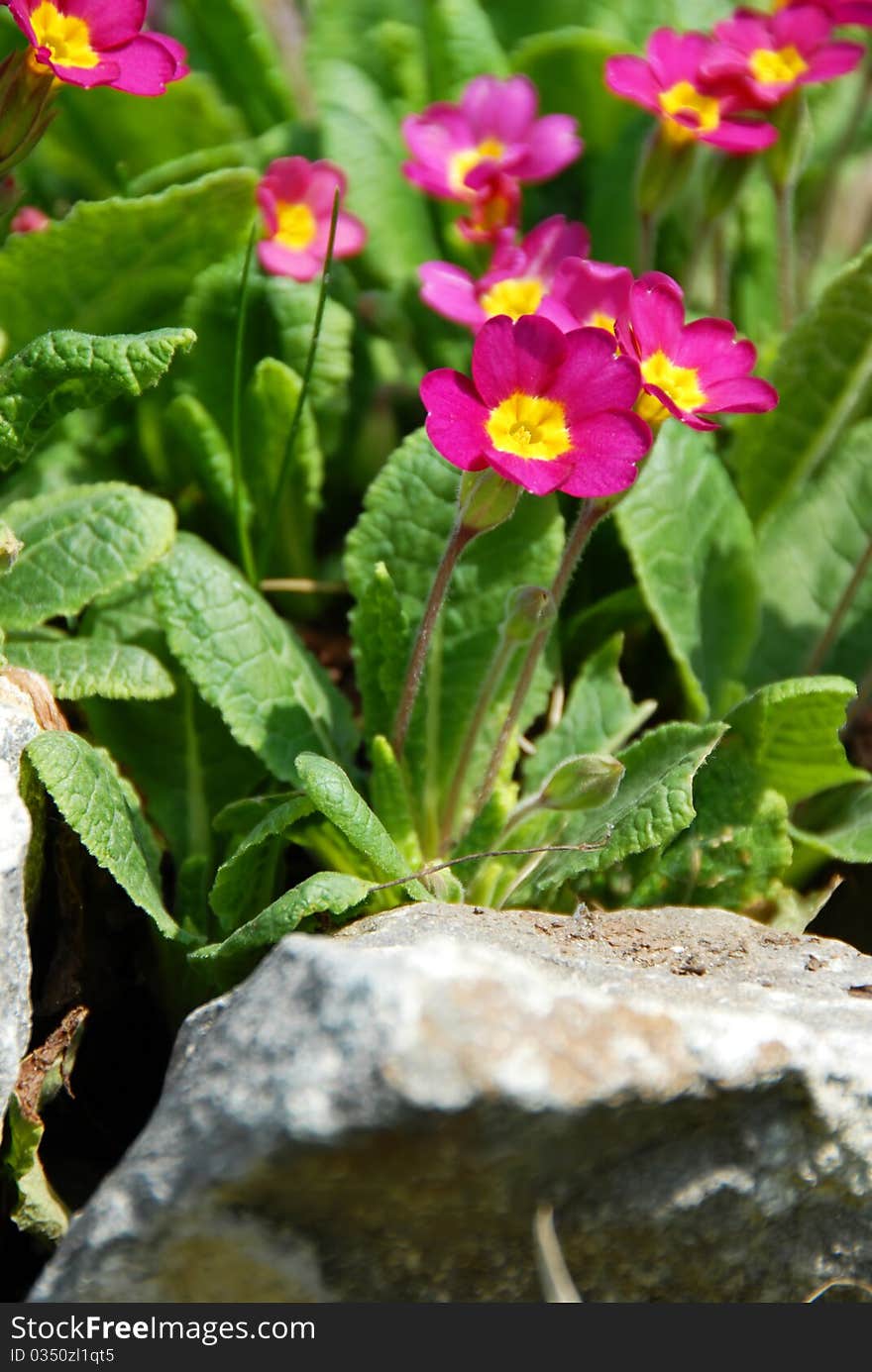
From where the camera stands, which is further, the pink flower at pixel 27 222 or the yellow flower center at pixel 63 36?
the pink flower at pixel 27 222

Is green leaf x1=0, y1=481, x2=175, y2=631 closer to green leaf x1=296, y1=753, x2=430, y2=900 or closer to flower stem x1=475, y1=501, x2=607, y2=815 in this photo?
green leaf x1=296, y1=753, x2=430, y2=900

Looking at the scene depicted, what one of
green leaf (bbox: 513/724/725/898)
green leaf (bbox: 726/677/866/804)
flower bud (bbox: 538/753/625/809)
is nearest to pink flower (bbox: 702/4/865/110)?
green leaf (bbox: 726/677/866/804)

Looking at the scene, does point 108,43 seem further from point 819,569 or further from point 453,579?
point 819,569

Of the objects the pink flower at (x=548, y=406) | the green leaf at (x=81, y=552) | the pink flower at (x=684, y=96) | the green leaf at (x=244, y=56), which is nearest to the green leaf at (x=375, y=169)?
the green leaf at (x=244, y=56)

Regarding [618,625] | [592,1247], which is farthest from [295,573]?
[592,1247]

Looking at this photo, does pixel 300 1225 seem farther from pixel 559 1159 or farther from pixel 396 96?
pixel 396 96

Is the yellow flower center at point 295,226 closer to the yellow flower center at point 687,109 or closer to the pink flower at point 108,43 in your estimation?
the pink flower at point 108,43

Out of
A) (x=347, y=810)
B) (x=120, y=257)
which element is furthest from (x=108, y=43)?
(x=347, y=810)
